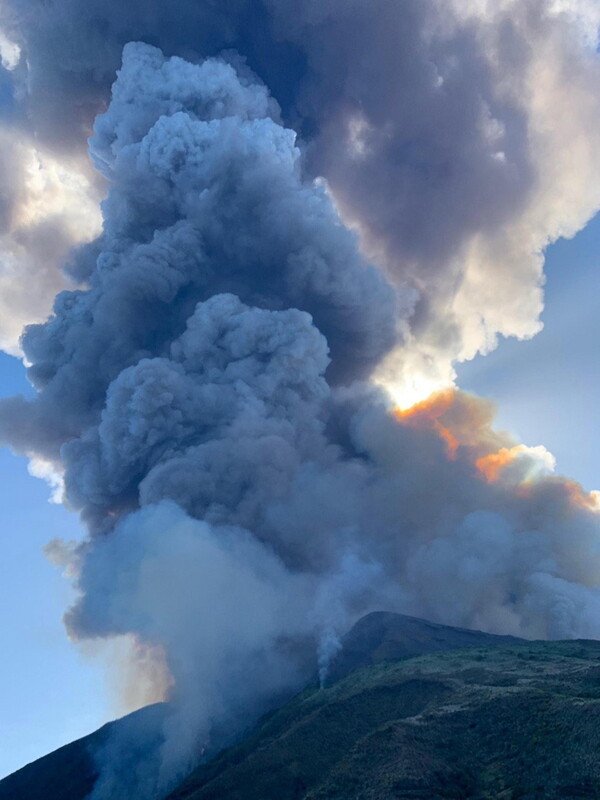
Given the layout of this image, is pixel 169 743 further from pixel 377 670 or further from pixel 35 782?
pixel 377 670

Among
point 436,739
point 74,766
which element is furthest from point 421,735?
point 74,766

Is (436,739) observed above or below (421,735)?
below

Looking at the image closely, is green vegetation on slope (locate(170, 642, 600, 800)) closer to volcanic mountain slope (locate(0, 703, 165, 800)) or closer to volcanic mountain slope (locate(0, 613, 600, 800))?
volcanic mountain slope (locate(0, 613, 600, 800))

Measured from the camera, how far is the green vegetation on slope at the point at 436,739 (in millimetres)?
21047

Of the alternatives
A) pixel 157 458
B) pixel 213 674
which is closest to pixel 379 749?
pixel 213 674

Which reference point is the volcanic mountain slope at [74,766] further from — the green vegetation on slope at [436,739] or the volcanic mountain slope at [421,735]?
the green vegetation on slope at [436,739]

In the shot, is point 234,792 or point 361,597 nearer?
point 234,792

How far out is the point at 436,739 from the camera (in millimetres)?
24531

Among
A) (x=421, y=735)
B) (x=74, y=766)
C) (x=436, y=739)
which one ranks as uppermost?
(x=74, y=766)

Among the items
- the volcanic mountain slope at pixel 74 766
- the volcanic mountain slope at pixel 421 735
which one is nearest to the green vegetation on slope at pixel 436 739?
the volcanic mountain slope at pixel 421 735

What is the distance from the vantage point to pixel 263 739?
1357 inches

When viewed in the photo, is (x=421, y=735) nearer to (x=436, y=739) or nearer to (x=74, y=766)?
(x=436, y=739)

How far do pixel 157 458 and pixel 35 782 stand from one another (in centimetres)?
2598

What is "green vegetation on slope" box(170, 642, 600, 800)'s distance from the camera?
2105 cm
